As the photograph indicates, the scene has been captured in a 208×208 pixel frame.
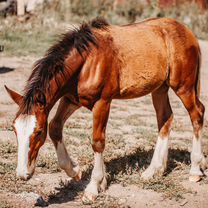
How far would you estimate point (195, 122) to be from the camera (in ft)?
19.1

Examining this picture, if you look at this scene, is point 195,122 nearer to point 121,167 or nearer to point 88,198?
point 121,167

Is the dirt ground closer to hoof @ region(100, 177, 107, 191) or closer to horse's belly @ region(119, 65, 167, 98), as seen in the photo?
hoof @ region(100, 177, 107, 191)

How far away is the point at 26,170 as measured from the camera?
425cm

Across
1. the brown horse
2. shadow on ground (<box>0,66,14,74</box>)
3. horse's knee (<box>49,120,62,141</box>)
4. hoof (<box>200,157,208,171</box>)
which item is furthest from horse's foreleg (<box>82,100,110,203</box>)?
shadow on ground (<box>0,66,14,74</box>)

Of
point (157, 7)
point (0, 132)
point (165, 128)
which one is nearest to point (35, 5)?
point (157, 7)

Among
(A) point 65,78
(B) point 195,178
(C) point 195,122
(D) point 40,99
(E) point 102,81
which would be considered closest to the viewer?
(D) point 40,99

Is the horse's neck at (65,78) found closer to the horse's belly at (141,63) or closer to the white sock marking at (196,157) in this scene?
the horse's belly at (141,63)

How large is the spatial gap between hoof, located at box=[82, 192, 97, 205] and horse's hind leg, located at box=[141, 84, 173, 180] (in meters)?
0.86

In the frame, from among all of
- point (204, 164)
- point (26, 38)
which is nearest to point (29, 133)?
point (204, 164)

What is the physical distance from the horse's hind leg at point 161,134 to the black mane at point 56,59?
1.17 m

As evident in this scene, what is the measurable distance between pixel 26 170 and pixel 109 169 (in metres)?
1.77

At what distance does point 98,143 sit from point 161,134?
1.13m

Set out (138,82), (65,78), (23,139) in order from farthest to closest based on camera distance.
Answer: (138,82), (65,78), (23,139)

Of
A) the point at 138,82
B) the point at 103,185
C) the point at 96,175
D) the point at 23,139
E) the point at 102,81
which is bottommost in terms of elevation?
the point at 103,185
